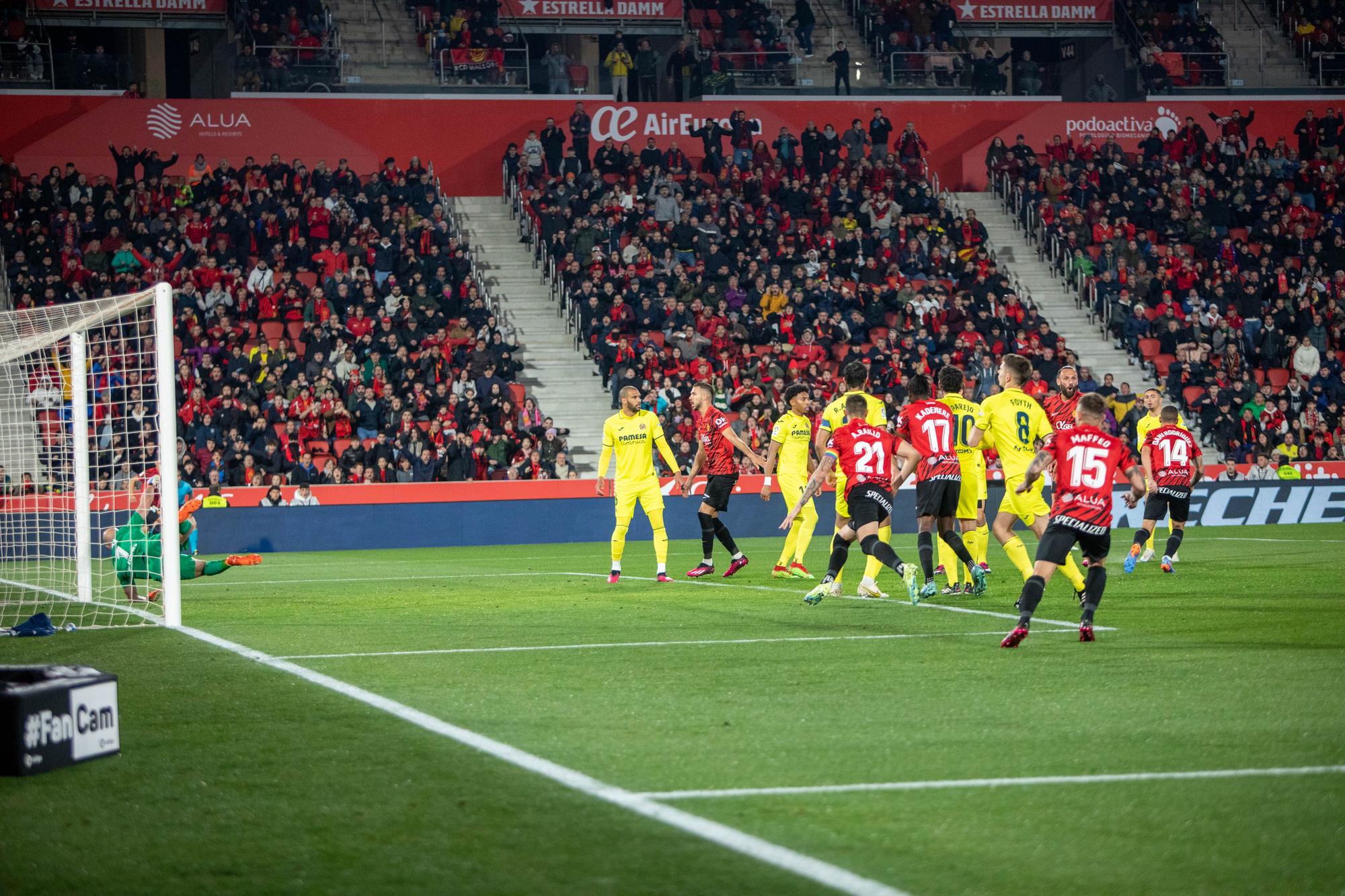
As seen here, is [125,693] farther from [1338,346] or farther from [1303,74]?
[1303,74]

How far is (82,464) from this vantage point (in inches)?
585

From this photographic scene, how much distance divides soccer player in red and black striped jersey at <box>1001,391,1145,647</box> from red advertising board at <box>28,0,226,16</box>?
1228 inches

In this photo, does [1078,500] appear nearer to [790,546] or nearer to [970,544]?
[970,544]

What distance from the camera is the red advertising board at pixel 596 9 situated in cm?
3903

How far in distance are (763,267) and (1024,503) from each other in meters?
20.1

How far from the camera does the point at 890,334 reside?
1293 inches

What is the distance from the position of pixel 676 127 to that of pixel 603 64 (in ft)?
9.79

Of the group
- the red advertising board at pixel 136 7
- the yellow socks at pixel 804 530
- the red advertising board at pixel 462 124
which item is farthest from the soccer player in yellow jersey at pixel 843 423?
the red advertising board at pixel 136 7

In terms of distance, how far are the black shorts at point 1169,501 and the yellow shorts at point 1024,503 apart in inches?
145

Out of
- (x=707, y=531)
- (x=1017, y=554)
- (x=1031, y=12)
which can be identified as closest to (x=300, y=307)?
(x=707, y=531)

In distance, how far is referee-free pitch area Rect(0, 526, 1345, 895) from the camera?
4.93m

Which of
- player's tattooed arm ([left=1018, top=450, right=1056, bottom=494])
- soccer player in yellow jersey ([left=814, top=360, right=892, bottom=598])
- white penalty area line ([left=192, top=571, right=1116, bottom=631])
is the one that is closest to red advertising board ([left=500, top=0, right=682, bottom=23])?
white penalty area line ([left=192, top=571, right=1116, bottom=631])

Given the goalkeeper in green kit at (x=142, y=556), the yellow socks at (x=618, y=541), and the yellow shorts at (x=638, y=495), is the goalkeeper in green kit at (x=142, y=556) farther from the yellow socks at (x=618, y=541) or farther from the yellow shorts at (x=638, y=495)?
the yellow shorts at (x=638, y=495)

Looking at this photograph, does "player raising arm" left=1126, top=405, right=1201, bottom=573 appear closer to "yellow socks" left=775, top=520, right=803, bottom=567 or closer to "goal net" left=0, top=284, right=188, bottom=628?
"yellow socks" left=775, top=520, right=803, bottom=567
